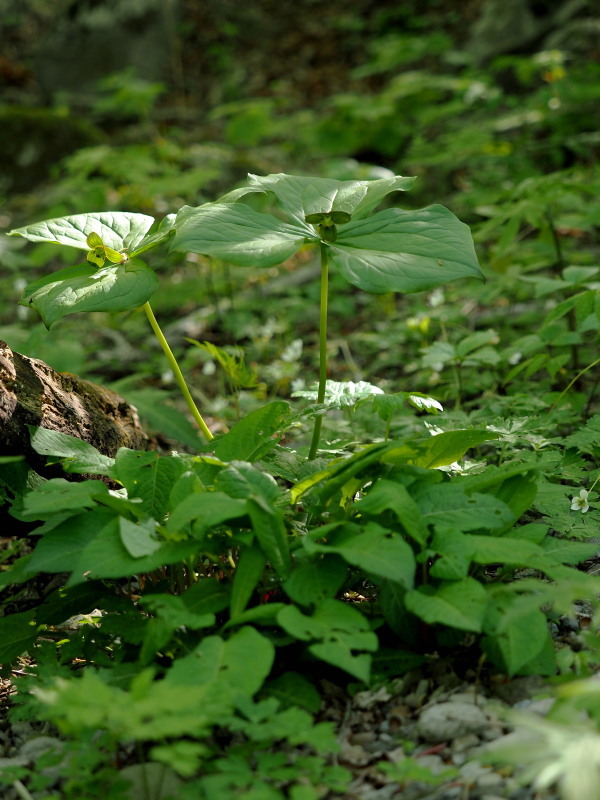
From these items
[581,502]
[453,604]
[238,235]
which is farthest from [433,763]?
[238,235]

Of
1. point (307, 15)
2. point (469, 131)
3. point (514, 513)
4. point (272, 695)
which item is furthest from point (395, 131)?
point (272, 695)

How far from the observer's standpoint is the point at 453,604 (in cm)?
144

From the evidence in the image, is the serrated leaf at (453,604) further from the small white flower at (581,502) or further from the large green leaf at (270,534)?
the small white flower at (581,502)

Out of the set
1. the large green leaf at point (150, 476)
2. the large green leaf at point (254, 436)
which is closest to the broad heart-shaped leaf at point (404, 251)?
the large green leaf at point (254, 436)

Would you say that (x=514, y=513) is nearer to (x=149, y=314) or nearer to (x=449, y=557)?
(x=449, y=557)

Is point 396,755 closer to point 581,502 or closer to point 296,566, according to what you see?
point 296,566

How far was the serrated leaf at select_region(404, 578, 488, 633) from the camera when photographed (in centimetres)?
139

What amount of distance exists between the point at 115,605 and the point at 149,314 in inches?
30.1

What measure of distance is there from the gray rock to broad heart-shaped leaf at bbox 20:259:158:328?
112 cm

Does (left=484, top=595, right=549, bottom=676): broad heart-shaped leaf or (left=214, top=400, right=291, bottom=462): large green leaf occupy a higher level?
(left=214, top=400, right=291, bottom=462): large green leaf

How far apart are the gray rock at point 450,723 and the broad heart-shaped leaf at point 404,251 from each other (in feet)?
2.93

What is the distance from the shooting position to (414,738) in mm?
1427

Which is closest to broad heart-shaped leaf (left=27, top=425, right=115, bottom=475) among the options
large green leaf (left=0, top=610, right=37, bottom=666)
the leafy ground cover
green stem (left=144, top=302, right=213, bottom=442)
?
the leafy ground cover

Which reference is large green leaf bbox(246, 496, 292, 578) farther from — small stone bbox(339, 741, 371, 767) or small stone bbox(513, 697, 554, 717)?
small stone bbox(513, 697, 554, 717)
